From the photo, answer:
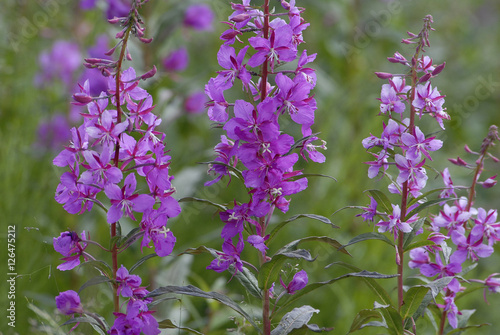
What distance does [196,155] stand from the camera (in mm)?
2686

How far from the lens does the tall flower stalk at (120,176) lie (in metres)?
1.21

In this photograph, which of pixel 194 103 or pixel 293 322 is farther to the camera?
pixel 194 103

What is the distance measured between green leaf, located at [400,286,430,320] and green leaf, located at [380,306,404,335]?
0.05 meters

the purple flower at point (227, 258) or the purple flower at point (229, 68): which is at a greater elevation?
the purple flower at point (229, 68)

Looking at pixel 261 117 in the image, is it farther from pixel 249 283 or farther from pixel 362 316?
pixel 362 316

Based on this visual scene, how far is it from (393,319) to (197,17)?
213 centimetres

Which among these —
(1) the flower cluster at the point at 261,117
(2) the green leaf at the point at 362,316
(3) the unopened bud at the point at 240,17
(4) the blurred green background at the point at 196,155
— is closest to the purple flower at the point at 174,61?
Result: (4) the blurred green background at the point at 196,155

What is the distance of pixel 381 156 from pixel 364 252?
192cm

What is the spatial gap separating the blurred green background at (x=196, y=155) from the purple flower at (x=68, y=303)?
26 cm

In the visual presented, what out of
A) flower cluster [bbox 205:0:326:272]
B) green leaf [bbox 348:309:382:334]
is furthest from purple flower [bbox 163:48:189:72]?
green leaf [bbox 348:309:382:334]

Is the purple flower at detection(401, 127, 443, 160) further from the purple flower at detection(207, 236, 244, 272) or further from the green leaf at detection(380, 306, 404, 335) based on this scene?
the purple flower at detection(207, 236, 244, 272)

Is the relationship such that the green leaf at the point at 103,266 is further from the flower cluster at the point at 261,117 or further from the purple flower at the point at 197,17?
the purple flower at the point at 197,17

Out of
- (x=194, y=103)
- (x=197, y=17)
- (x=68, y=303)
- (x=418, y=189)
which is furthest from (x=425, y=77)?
(x=194, y=103)

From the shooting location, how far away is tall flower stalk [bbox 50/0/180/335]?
3.99 feet
